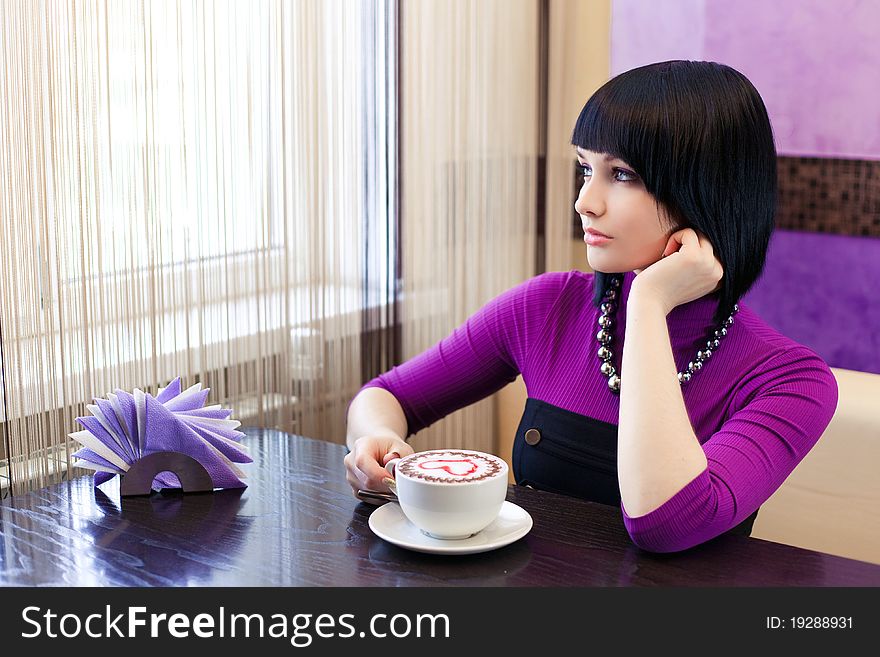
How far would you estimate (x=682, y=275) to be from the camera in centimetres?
130

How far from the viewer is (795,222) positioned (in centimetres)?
219

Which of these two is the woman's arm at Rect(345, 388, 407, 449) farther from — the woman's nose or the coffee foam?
the woman's nose

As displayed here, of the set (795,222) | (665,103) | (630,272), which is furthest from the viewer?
(795,222)

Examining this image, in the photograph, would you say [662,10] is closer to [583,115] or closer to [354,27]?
[354,27]

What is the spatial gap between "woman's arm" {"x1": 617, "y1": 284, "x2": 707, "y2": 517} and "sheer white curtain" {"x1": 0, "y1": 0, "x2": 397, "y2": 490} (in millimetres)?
731

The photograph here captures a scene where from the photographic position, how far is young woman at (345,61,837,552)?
119cm

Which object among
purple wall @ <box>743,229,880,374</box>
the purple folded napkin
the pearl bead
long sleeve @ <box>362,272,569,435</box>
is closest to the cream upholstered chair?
purple wall @ <box>743,229,880,374</box>

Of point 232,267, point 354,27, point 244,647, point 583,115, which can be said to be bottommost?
point 244,647

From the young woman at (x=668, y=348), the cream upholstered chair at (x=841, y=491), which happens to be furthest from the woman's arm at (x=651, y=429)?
the cream upholstered chair at (x=841, y=491)

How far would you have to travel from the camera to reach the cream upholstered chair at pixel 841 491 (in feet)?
5.63

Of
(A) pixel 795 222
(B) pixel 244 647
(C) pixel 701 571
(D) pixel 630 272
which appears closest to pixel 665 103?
(D) pixel 630 272

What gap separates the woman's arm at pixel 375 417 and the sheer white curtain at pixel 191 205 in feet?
0.98

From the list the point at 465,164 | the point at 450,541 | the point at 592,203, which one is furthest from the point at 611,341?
the point at 465,164

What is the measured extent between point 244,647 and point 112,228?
72 cm
